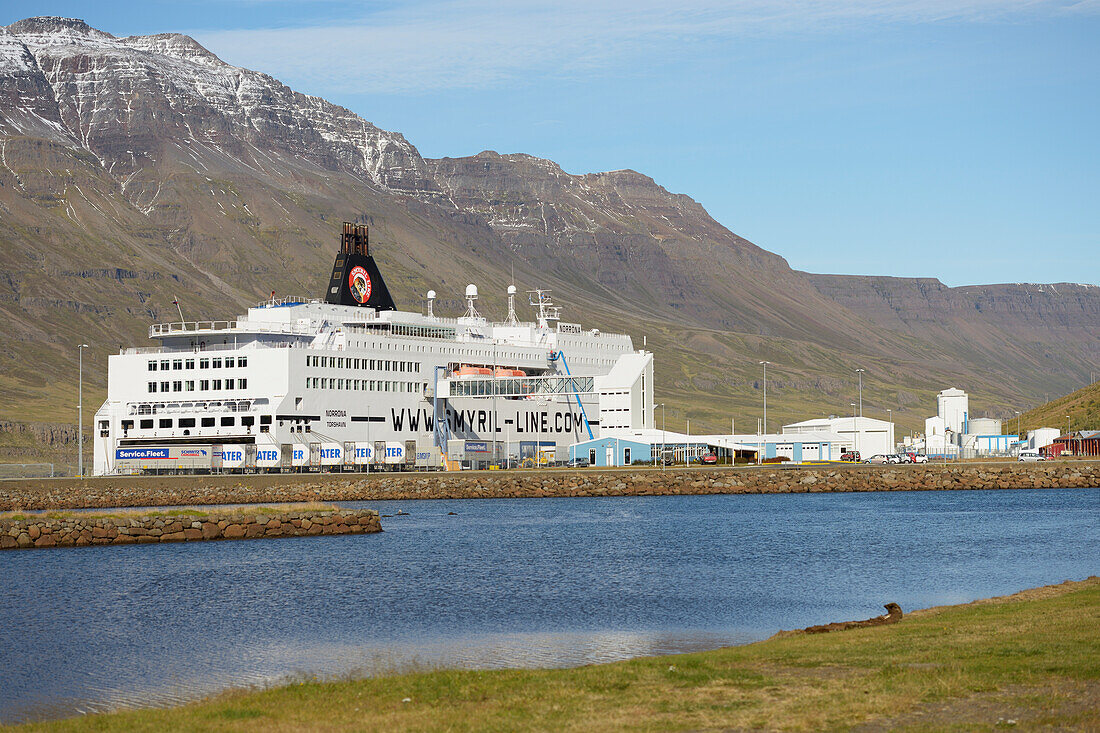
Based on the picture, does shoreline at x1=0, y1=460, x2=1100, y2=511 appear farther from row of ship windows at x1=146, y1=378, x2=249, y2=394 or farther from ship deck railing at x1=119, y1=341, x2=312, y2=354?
ship deck railing at x1=119, y1=341, x2=312, y2=354

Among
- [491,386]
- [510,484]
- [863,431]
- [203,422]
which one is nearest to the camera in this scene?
[510,484]

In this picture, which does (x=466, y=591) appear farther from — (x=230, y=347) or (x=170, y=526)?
(x=230, y=347)

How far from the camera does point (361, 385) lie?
367 feet

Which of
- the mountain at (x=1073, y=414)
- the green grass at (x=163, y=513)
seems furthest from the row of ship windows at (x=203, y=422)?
the mountain at (x=1073, y=414)

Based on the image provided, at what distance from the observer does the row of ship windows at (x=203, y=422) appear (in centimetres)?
10375

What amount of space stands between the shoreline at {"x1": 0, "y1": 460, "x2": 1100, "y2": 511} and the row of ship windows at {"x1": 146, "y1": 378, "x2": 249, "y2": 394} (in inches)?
439

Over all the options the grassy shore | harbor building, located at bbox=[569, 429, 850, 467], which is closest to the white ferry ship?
harbor building, located at bbox=[569, 429, 850, 467]

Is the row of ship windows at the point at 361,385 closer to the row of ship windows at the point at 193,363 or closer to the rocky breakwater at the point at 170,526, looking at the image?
the row of ship windows at the point at 193,363

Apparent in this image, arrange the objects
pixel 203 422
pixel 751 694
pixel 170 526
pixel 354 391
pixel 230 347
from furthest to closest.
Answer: pixel 354 391
pixel 230 347
pixel 203 422
pixel 170 526
pixel 751 694

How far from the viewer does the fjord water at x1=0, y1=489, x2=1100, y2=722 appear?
27.3 m

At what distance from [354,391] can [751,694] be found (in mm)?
95055

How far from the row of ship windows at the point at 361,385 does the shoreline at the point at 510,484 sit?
30.3ft

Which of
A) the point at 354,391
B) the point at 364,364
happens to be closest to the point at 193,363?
the point at 354,391

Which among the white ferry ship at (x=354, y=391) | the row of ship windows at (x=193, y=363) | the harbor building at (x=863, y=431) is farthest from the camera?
the harbor building at (x=863, y=431)
